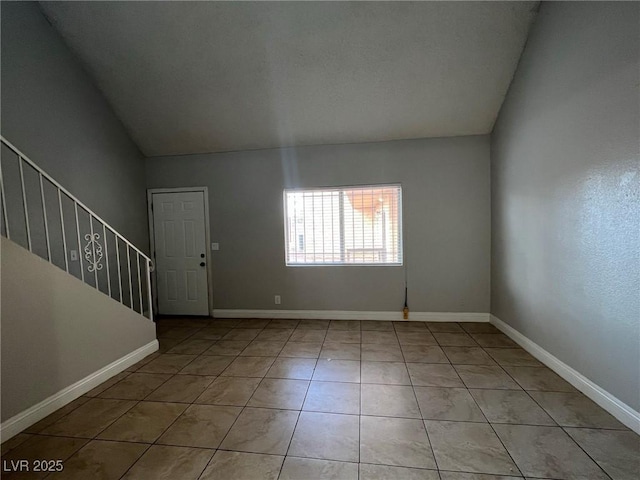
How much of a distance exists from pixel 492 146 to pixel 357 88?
1.90 metres

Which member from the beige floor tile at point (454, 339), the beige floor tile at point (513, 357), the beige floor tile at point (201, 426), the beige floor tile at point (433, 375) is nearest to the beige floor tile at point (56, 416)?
the beige floor tile at point (201, 426)

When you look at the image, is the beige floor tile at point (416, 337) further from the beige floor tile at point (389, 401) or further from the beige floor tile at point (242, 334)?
the beige floor tile at point (242, 334)

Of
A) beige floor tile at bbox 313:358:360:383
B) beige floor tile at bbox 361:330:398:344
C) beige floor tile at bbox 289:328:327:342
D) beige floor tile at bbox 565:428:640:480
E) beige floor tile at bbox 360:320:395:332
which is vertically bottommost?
beige floor tile at bbox 360:320:395:332

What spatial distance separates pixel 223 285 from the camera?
4.11 m

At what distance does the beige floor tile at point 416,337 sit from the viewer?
9.98ft

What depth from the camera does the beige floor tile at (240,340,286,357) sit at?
2832mm

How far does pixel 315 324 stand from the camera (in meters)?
3.71

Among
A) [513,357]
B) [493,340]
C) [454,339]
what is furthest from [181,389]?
[493,340]

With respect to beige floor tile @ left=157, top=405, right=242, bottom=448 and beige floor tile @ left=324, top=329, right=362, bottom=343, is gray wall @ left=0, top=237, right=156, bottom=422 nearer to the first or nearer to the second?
beige floor tile @ left=157, top=405, right=242, bottom=448

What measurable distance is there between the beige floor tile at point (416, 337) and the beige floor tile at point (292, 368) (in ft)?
3.70

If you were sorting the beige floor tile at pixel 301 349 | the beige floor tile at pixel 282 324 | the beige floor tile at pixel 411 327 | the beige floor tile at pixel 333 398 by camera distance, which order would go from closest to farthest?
the beige floor tile at pixel 333 398 → the beige floor tile at pixel 301 349 → the beige floor tile at pixel 411 327 → the beige floor tile at pixel 282 324

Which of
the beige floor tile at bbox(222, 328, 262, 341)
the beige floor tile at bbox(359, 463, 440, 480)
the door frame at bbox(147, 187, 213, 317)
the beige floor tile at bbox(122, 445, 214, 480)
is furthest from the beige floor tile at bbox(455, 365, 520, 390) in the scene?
the door frame at bbox(147, 187, 213, 317)

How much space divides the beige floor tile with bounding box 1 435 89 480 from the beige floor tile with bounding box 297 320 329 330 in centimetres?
235

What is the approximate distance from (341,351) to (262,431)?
1.29 metres
